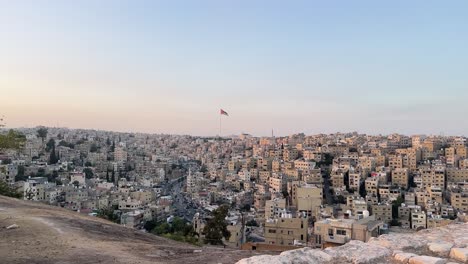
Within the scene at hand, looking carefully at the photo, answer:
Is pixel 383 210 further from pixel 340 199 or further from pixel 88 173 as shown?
pixel 88 173

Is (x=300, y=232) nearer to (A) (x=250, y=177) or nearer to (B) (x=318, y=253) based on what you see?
(B) (x=318, y=253)

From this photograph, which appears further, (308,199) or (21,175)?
(21,175)

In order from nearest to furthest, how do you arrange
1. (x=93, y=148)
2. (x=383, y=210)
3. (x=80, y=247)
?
1. (x=80, y=247)
2. (x=383, y=210)
3. (x=93, y=148)

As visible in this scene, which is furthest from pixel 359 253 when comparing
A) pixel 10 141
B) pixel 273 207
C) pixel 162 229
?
pixel 273 207

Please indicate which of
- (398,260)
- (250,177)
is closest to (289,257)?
(398,260)

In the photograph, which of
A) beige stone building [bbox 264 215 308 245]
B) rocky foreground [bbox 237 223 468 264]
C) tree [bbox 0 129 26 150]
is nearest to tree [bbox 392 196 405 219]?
beige stone building [bbox 264 215 308 245]

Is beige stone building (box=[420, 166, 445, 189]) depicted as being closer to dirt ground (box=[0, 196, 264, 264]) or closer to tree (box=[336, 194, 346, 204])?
tree (box=[336, 194, 346, 204])
